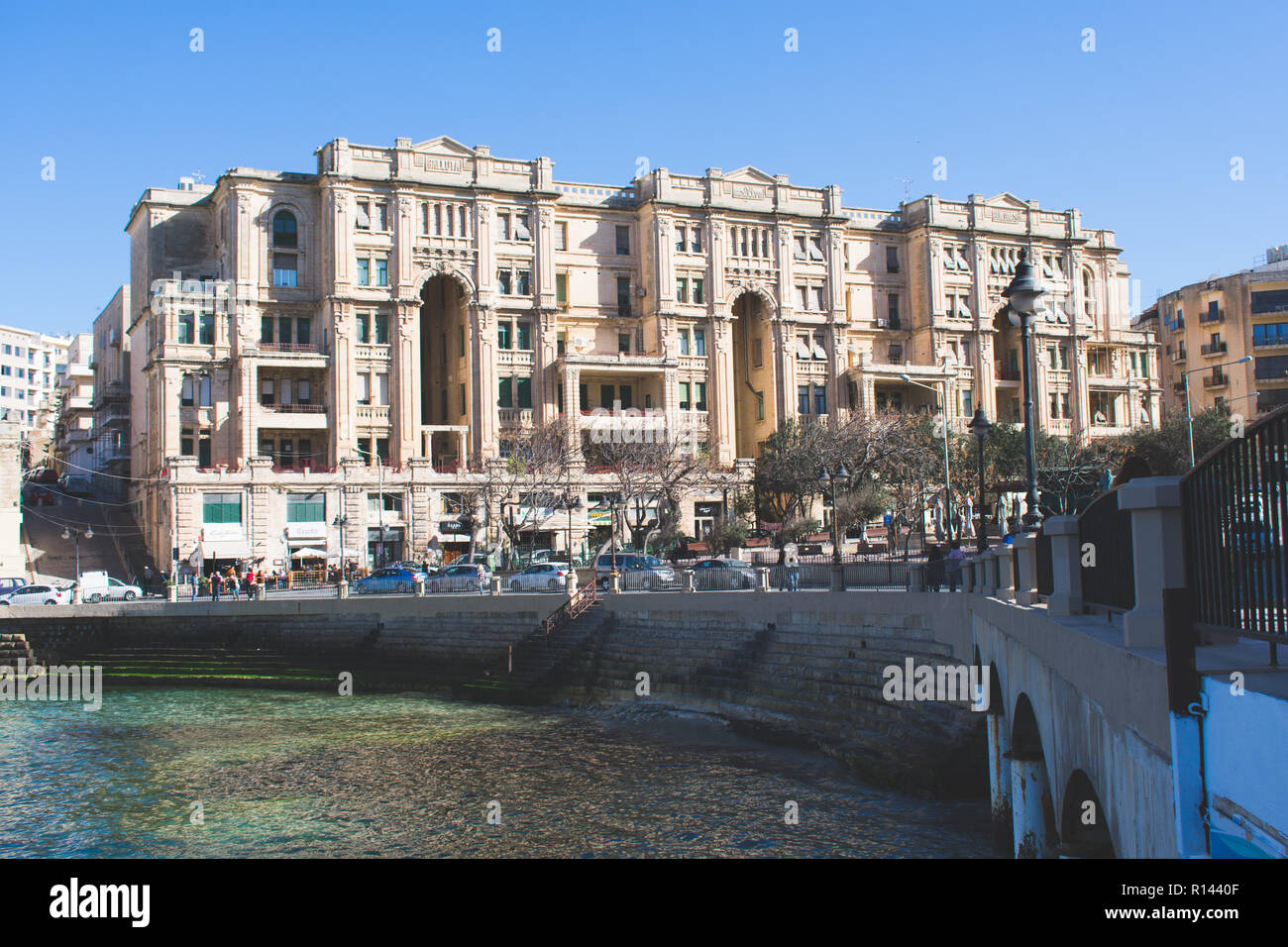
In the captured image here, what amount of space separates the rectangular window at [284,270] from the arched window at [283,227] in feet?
2.73

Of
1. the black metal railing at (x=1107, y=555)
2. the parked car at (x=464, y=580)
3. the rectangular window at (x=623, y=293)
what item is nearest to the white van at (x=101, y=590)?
the parked car at (x=464, y=580)

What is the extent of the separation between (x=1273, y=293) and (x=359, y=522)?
6609 cm

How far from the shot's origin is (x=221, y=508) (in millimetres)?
63188

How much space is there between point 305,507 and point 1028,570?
56.4 metres

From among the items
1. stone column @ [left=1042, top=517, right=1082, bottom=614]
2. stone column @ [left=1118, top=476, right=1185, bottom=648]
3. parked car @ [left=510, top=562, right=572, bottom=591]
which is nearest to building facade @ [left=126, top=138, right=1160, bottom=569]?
parked car @ [left=510, top=562, right=572, bottom=591]

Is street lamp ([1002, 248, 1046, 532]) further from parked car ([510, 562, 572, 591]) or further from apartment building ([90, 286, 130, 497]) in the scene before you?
apartment building ([90, 286, 130, 497])

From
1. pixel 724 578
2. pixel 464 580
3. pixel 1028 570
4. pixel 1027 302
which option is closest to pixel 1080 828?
pixel 1028 570

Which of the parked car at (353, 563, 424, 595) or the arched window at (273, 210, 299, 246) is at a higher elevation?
the arched window at (273, 210, 299, 246)

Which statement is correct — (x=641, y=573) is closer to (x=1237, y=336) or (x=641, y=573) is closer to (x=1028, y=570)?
(x=1028, y=570)

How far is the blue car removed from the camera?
48.1 metres

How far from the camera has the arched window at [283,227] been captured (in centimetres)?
6975

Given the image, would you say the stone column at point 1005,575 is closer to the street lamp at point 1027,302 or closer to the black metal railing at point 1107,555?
the street lamp at point 1027,302

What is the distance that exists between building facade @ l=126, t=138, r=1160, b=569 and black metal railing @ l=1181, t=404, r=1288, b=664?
5775 cm

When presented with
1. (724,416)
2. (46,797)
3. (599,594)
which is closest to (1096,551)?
(46,797)
